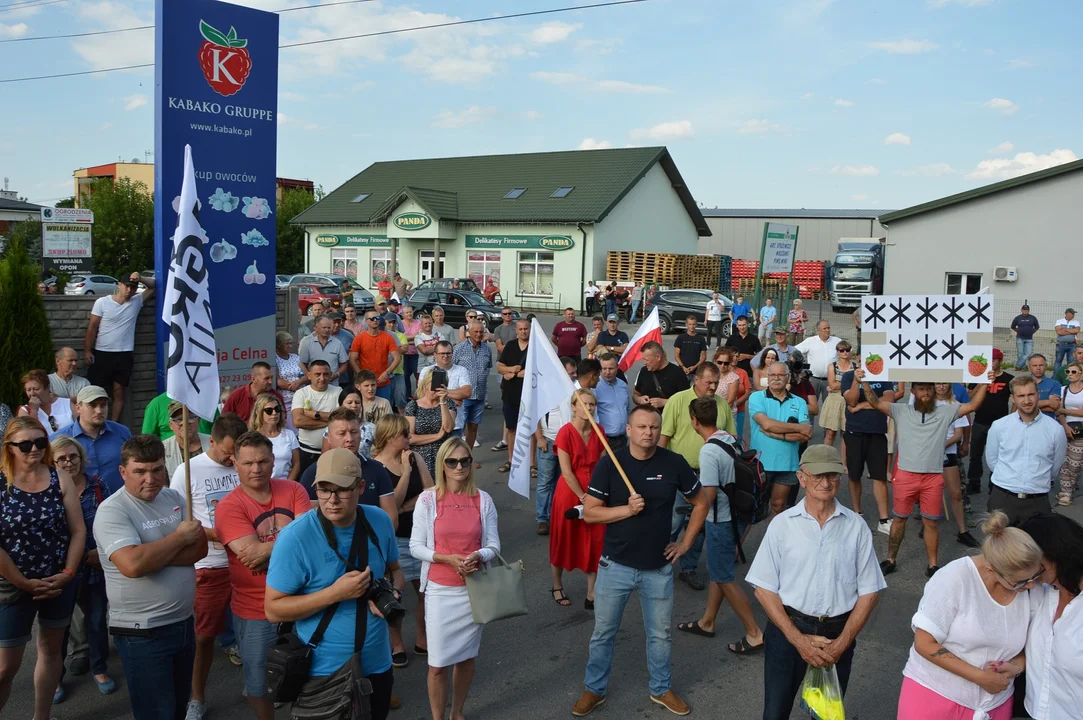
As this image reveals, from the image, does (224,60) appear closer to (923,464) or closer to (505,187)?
(923,464)

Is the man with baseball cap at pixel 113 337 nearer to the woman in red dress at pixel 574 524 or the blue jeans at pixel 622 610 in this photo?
the woman in red dress at pixel 574 524

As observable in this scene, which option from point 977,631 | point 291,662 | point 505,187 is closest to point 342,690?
point 291,662

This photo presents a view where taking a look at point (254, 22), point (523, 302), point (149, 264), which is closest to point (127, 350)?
point (254, 22)

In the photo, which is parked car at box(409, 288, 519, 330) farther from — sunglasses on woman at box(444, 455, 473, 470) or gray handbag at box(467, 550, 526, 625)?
gray handbag at box(467, 550, 526, 625)

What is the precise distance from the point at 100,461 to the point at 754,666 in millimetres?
4815

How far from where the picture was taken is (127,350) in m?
9.63

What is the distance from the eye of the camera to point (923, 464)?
7262 mm

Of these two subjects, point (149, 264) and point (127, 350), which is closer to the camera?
point (127, 350)

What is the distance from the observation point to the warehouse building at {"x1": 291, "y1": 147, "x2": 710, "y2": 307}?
37938 millimetres

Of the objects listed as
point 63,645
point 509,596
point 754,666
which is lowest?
point 754,666

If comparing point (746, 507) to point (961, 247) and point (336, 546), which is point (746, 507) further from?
point (961, 247)

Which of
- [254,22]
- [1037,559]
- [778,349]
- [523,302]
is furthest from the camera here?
[523,302]

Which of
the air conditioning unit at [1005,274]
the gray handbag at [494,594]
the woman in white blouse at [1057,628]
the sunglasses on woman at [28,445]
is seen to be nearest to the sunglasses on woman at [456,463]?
the gray handbag at [494,594]

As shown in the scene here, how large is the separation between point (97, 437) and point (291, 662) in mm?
3344
